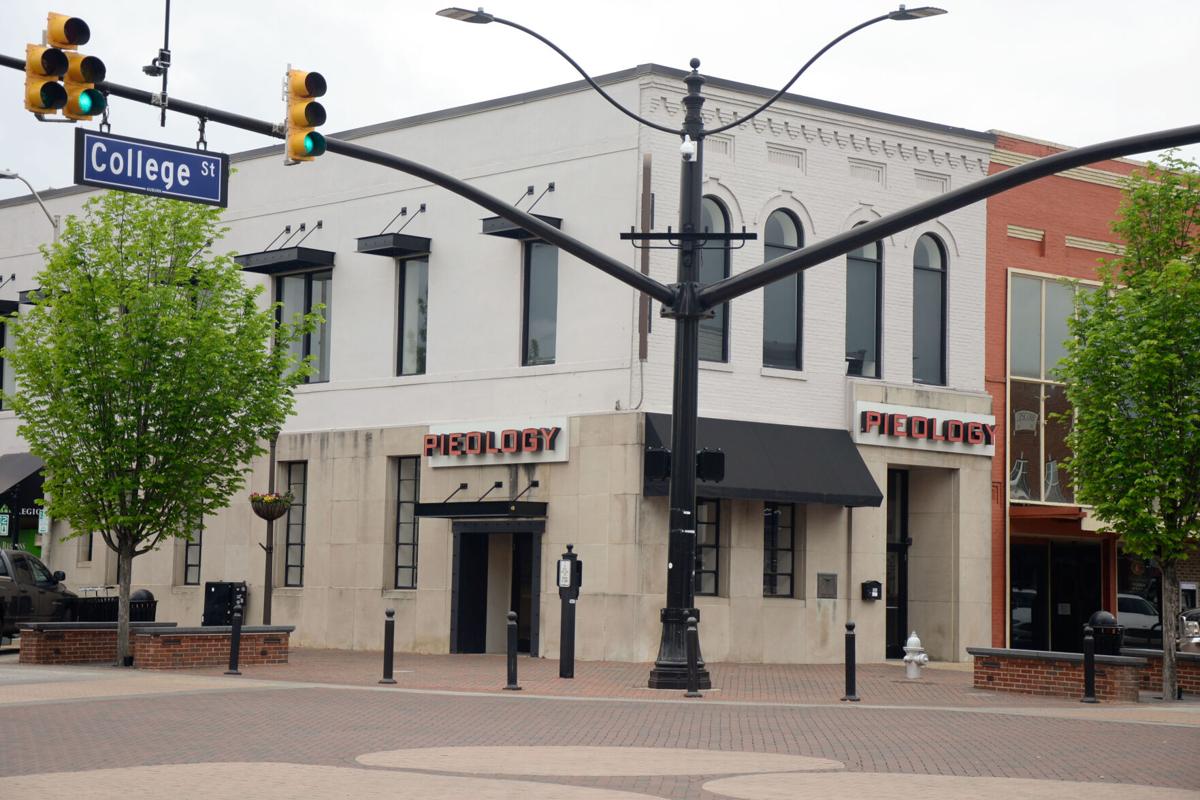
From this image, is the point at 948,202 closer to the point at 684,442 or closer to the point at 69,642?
the point at 684,442

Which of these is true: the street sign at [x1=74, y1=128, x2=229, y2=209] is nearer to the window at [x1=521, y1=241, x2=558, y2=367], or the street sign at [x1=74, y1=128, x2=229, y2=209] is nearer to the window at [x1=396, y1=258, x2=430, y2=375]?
the window at [x1=521, y1=241, x2=558, y2=367]

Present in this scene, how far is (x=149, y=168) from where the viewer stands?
51.8ft

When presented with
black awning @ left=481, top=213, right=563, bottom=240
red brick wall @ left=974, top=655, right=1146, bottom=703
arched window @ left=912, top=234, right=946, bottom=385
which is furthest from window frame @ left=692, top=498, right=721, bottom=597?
red brick wall @ left=974, top=655, right=1146, bottom=703

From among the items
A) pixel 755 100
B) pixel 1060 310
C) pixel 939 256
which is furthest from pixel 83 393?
pixel 1060 310

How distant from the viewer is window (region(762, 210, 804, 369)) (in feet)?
97.6

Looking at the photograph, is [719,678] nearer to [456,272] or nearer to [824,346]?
[824,346]

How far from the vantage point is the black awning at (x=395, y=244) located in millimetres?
31125

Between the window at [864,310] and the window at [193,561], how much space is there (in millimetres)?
14143

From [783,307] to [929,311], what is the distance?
11.6 ft

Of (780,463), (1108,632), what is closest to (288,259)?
(780,463)

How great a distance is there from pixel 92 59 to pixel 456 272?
16728mm

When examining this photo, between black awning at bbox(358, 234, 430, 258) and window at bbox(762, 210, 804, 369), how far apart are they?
21.0 ft

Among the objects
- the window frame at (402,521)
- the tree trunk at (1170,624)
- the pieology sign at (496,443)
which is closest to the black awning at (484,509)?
the pieology sign at (496,443)

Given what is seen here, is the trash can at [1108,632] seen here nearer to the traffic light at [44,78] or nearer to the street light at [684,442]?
the street light at [684,442]
